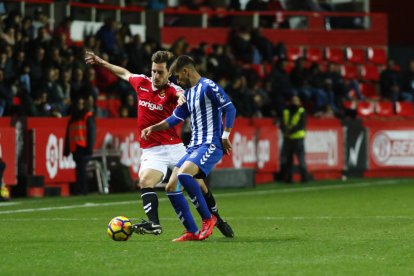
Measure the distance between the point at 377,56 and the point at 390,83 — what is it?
7.80 feet

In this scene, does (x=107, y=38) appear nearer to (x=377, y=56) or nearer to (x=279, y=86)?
(x=279, y=86)

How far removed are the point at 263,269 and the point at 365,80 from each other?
2648 centimetres

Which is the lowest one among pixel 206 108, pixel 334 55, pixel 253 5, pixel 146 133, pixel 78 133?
pixel 78 133

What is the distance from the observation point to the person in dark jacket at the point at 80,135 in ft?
72.9

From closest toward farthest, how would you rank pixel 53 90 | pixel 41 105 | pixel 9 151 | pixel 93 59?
pixel 93 59 → pixel 9 151 → pixel 41 105 → pixel 53 90

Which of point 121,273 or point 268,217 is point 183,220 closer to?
point 121,273

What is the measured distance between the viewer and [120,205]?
65.1 feet

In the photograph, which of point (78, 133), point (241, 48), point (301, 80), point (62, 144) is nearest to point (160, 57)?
point (78, 133)

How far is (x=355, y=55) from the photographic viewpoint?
36.0m

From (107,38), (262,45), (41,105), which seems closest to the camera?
(41,105)

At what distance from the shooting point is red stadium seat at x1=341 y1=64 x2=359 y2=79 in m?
35.1

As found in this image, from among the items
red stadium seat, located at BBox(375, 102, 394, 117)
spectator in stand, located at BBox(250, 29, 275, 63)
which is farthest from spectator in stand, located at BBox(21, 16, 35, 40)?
Answer: red stadium seat, located at BBox(375, 102, 394, 117)

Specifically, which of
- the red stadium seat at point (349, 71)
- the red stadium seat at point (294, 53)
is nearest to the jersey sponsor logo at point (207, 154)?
the red stadium seat at point (294, 53)

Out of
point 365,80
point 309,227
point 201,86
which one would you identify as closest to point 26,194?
point 309,227
